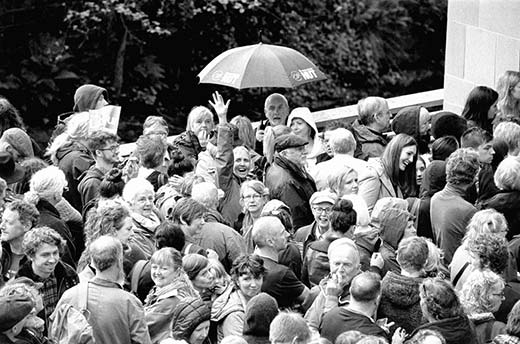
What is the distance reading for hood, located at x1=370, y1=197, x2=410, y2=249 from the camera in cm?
1075

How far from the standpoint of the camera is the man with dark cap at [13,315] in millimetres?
8891

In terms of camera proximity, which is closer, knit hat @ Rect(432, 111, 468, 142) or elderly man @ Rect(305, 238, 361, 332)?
elderly man @ Rect(305, 238, 361, 332)

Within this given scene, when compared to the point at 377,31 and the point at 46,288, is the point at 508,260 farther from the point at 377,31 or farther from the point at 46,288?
the point at 377,31

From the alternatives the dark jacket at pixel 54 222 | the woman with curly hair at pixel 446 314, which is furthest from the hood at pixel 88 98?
the woman with curly hair at pixel 446 314

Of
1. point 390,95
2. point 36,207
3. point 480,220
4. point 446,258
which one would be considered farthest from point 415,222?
point 390,95

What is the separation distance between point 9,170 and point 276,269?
2.90 meters

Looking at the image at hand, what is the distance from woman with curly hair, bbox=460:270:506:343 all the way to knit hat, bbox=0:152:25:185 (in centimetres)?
423

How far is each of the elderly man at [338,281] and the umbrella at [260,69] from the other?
4650 millimetres

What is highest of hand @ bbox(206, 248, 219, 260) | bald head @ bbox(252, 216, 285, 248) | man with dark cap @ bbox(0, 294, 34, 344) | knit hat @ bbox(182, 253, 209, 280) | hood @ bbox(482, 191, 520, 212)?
man with dark cap @ bbox(0, 294, 34, 344)

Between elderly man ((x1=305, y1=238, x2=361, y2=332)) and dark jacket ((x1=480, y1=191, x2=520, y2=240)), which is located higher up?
elderly man ((x1=305, y1=238, x2=361, y2=332))

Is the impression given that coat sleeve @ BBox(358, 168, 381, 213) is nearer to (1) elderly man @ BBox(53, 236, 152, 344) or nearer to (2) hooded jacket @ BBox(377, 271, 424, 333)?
(2) hooded jacket @ BBox(377, 271, 424, 333)

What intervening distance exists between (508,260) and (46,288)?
325 centimetres

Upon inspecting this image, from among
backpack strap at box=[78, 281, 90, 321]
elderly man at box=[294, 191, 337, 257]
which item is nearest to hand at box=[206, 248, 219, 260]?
elderly man at box=[294, 191, 337, 257]

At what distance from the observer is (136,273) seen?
34.6 ft
